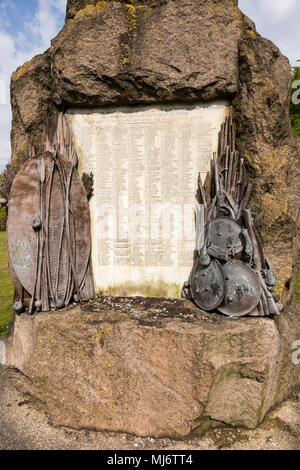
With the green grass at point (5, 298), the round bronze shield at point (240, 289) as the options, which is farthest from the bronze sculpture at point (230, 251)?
the green grass at point (5, 298)

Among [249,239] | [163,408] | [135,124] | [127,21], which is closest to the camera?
[163,408]

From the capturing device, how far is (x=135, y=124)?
3928 millimetres

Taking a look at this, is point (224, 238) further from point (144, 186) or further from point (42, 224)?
point (42, 224)

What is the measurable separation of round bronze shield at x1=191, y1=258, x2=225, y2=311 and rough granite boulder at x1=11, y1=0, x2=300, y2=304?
81cm

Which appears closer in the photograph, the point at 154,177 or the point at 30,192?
the point at 30,192

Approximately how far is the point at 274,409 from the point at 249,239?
1953 millimetres

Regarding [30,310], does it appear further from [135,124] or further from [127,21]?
[127,21]

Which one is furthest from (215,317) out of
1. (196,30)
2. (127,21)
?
(127,21)

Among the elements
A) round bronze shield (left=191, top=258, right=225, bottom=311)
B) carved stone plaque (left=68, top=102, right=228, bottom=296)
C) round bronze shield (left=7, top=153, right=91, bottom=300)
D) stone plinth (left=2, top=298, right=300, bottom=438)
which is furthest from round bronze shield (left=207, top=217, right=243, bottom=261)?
round bronze shield (left=7, top=153, right=91, bottom=300)

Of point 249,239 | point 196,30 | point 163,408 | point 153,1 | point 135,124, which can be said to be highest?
point 153,1

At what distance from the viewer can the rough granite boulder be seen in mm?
3496

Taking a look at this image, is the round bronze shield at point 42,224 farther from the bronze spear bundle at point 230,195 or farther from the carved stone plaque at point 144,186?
the bronze spear bundle at point 230,195

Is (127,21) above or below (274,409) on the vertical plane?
above

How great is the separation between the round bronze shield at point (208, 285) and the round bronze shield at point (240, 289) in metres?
0.07
